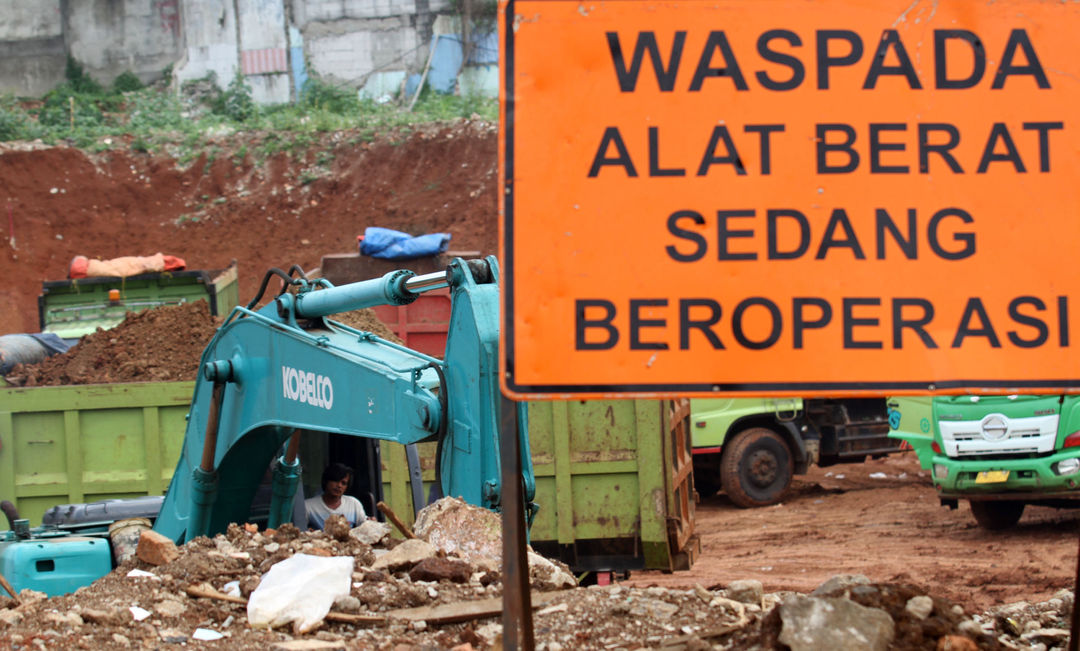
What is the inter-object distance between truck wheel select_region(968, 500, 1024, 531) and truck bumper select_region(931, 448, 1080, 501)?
31.1 inches

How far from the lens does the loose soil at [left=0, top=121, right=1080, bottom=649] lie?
37.0ft

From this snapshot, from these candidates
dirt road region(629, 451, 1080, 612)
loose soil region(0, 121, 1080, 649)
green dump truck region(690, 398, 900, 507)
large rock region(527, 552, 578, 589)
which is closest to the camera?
large rock region(527, 552, 578, 589)

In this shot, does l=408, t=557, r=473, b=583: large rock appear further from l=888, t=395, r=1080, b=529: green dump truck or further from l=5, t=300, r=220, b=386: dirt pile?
l=888, t=395, r=1080, b=529: green dump truck

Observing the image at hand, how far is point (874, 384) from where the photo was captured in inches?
116

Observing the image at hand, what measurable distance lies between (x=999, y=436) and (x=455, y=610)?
760 cm

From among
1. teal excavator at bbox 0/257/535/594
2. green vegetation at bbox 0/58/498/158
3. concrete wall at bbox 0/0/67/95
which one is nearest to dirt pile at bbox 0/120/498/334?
green vegetation at bbox 0/58/498/158

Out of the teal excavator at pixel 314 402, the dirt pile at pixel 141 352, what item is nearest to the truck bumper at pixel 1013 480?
the dirt pile at pixel 141 352

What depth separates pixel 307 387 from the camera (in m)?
5.45

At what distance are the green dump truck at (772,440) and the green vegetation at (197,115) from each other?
15909 mm

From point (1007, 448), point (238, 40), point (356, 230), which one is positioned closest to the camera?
point (1007, 448)

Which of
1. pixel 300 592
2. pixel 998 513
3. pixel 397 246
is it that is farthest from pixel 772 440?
pixel 300 592

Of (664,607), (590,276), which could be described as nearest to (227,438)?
(664,607)

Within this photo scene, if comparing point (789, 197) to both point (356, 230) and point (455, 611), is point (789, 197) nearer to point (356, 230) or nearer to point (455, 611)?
point (455, 611)

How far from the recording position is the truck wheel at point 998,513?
11.3m
